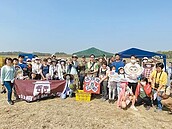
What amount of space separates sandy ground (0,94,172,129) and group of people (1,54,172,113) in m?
0.45

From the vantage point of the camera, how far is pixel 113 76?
7453mm

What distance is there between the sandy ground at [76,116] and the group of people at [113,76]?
0.45 m

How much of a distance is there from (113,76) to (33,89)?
10.2ft

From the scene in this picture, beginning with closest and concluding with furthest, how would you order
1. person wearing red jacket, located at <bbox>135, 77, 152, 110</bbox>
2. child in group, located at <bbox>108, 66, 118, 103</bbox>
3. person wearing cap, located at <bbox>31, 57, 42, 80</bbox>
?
person wearing red jacket, located at <bbox>135, 77, 152, 110</bbox> → child in group, located at <bbox>108, 66, 118, 103</bbox> → person wearing cap, located at <bbox>31, 57, 42, 80</bbox>

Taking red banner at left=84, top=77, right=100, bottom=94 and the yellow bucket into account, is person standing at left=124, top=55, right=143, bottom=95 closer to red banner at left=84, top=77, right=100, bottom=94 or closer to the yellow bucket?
red banner at left=84, top=77, right=100, bottom=94

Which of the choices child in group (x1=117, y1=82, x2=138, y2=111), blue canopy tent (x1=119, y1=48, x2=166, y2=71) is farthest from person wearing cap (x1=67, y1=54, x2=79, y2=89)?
blue canopy tent (x1=119, y1=48, x2=166, y2=71)

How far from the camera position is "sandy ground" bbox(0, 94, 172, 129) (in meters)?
5.34

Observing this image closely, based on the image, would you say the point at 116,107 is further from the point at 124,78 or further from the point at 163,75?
the point at 163,75

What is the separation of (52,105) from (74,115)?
130 centimetres

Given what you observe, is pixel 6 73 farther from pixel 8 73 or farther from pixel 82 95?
pixel 82 95

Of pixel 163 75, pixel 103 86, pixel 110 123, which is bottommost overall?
pixel 110 123

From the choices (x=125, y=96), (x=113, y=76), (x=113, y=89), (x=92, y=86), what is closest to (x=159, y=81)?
(x=125, y=96)

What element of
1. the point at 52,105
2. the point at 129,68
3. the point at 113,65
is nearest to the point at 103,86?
the point at 113,65

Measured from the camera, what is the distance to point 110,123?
216 inches
